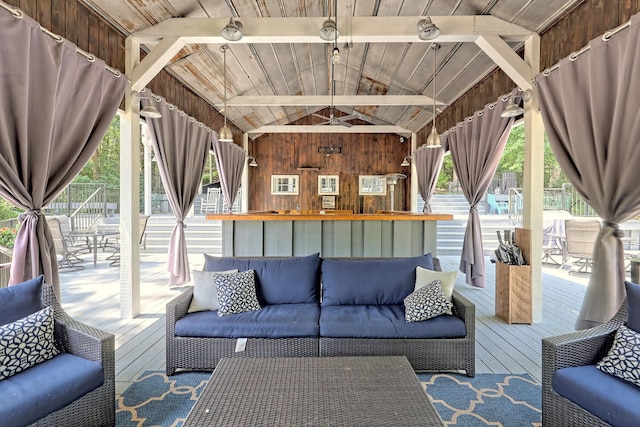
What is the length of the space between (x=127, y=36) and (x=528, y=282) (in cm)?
502

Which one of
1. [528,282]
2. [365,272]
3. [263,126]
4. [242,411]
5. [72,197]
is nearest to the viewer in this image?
[242,411]

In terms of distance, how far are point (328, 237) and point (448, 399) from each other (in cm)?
200

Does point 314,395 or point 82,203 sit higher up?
point 82,203

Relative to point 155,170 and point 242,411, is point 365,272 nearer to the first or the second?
point 242,411

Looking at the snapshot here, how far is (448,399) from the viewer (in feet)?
7.09

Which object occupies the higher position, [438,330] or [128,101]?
[128,101]

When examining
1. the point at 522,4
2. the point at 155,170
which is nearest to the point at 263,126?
the point at 155,170

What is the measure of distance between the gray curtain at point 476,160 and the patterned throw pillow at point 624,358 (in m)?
2.97

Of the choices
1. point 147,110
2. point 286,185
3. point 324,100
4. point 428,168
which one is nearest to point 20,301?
point 147,110

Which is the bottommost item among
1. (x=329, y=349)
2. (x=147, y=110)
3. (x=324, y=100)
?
(x=329, y=349)

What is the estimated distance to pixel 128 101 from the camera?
3.61 m

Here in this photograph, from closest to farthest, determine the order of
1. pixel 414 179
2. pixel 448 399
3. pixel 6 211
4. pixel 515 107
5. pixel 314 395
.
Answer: pixel 314 395 → pixel 448 399 → pixel 515 107 → pixel 414 179 → pixel 6 211

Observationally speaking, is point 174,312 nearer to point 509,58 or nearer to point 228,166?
point 509,58

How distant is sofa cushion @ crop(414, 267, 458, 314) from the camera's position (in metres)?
2.59
